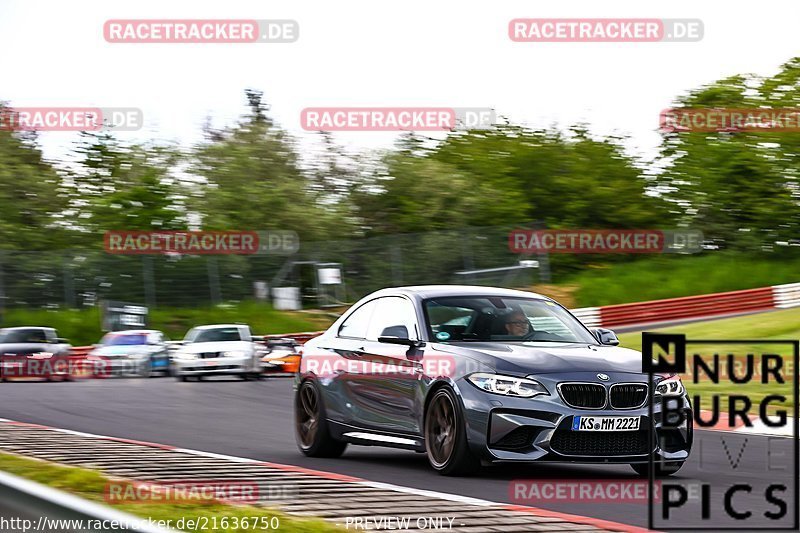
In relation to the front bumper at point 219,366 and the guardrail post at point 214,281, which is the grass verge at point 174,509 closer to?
the front bumper at point 219,366

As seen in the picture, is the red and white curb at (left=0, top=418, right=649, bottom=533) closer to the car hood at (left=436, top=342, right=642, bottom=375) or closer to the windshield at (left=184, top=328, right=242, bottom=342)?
the car hood at (left=436, top=342, right=642, bottom=375)

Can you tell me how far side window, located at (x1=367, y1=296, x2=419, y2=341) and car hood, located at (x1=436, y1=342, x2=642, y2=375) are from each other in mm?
515

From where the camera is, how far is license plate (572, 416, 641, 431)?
9.45 metres

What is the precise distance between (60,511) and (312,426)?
24.7 ft

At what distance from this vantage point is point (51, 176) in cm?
5419

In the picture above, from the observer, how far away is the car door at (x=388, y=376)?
34.2ft

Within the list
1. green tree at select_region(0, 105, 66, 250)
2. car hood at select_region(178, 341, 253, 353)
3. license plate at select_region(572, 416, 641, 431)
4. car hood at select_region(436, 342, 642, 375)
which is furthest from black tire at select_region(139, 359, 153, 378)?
license plate at select_region(572, 416, 641, 431)

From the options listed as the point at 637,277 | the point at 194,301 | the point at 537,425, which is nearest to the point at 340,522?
the point at 537,425

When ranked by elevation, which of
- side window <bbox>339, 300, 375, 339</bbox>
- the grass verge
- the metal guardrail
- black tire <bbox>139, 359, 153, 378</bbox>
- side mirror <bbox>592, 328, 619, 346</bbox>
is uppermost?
side window <bbox>339, 300, 375, 339</bbox>

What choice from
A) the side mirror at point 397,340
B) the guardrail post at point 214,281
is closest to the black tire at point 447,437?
the side mirror at point 397,340

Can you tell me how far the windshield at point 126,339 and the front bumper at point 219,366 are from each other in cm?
399

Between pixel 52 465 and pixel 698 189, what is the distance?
4625cm

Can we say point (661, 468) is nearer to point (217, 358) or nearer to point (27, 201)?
point (217, 358)

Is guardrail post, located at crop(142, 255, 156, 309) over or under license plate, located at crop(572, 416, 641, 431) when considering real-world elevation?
over
